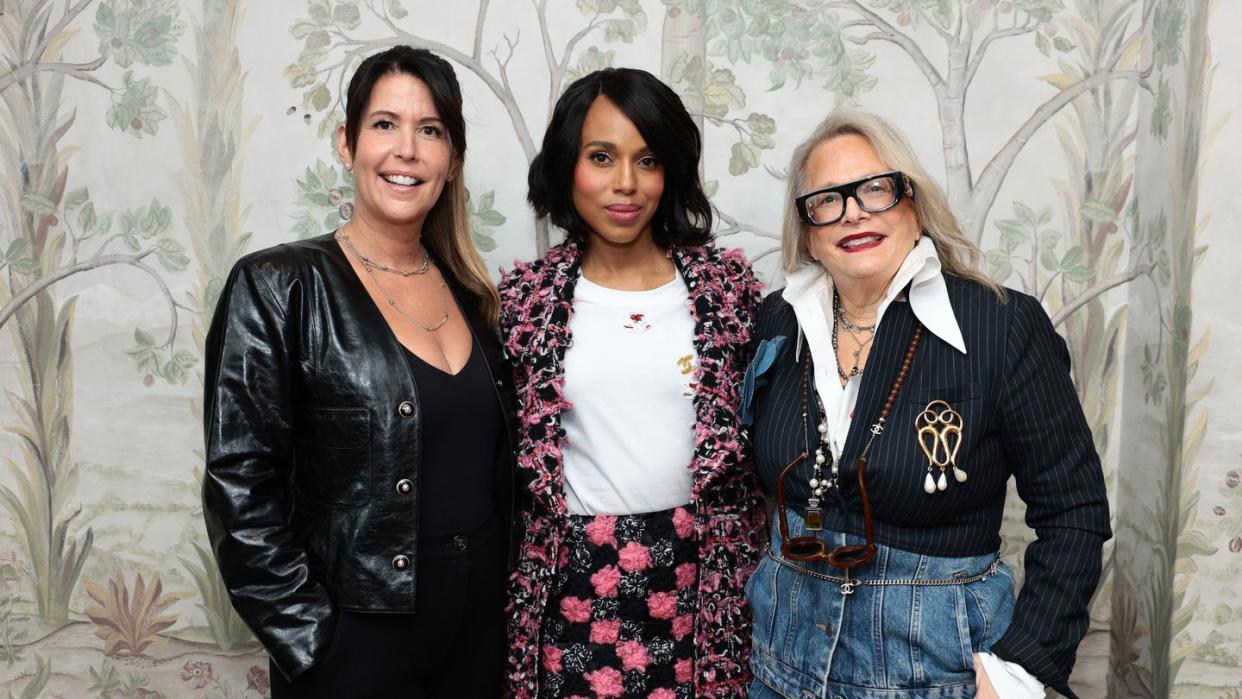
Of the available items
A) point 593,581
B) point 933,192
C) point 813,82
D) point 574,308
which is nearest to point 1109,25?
point 813,82

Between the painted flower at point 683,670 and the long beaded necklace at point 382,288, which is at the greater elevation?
the long beaded necklace at point 382,288

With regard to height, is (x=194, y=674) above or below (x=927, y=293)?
below

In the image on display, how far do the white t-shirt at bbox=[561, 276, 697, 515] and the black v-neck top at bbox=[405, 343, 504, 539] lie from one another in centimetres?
21

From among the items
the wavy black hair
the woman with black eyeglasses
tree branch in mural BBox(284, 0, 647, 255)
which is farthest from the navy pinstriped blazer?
tree branch in mural BBox(284, 0, 647, 255)

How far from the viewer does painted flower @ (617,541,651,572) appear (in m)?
2.06

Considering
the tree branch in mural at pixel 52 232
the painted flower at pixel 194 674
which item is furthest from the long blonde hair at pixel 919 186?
the painted flower at pixel 194 674

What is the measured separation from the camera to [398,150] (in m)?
1.93

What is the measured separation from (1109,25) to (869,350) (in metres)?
1.33

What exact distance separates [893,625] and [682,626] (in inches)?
21.7

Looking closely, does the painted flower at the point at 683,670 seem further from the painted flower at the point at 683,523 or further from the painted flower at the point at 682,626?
the painted flower at the point at 683,523

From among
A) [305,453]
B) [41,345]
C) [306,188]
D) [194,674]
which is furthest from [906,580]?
[41,345]

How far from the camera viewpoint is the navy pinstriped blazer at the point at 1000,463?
166 centimetres

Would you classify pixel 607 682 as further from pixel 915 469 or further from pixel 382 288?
pixel 382 288

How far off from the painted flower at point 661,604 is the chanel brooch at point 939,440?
2.21 feet
